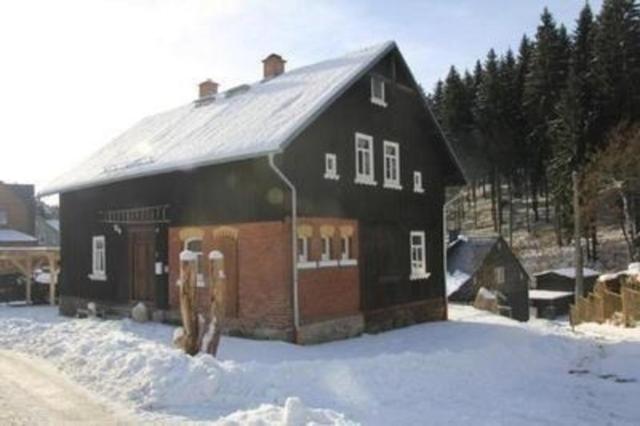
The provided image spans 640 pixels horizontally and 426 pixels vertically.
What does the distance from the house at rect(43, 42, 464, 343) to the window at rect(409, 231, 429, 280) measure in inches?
2.5

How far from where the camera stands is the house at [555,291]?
47.6 m

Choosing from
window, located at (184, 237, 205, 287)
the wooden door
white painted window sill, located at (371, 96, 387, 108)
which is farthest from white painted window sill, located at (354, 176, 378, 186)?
the wooden door

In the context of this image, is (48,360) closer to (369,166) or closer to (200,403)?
(200,403)

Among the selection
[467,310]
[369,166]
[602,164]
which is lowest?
[467,310]

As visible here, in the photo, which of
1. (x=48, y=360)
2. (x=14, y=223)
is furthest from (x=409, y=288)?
(x=14, y=223)

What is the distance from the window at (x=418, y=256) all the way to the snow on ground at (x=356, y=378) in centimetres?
385

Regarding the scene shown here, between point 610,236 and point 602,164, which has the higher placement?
point 602,164

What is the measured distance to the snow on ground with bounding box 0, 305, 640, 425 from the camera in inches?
387

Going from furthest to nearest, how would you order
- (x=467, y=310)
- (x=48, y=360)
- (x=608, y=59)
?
1. (x=608, y=59)
2. (x=467, y=310)
3. (x=48, y=360)

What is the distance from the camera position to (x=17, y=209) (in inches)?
2325

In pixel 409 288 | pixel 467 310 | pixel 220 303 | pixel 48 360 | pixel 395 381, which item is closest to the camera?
pixel 395 381

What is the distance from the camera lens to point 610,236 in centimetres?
5781

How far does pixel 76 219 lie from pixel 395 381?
1549 cm

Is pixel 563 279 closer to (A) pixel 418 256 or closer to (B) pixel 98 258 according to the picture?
(A) pixel 418 256
